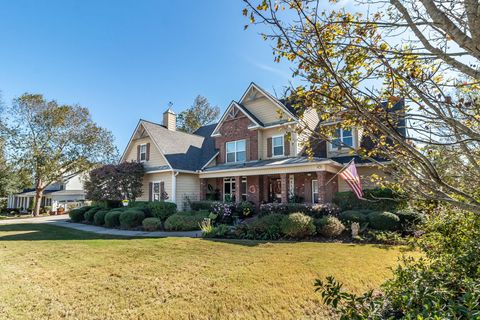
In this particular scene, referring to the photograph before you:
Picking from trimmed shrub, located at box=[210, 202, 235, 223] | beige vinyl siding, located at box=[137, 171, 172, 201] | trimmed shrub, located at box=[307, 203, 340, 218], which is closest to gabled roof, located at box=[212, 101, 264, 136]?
beige vinyl siding, located at box=[137, 171, 172, 201]

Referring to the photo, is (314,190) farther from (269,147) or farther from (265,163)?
(269,147)

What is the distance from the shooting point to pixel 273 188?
1916 cm

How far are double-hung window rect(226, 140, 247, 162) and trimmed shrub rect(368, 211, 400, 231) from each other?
10.3m

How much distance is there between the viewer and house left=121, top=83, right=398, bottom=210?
17297 millimetres

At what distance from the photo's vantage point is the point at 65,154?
1229 inches

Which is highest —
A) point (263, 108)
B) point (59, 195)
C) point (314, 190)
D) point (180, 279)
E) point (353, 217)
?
point (263, 108)

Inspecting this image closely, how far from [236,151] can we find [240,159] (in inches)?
30.2

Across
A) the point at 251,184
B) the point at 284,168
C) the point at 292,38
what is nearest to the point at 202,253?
the point at 292,38

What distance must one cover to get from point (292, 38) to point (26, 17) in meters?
15.1

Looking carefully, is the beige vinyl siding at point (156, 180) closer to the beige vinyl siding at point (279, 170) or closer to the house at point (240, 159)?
the house at point (240, 159)

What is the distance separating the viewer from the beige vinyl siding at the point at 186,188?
19734mm

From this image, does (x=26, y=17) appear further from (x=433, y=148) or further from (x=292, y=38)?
(x=433, y=148)

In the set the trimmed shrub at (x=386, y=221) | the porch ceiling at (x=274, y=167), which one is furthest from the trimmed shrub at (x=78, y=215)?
the trimmed shrub at (x=386, y=221)

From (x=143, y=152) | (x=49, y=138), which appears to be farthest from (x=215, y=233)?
(x=49, y=138)
